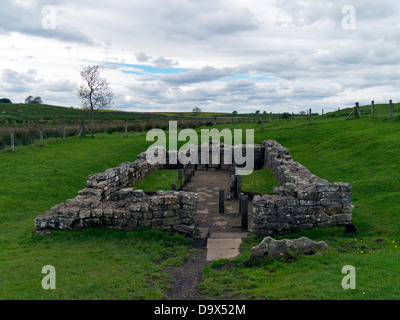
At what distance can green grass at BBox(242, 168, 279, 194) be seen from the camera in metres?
17.8

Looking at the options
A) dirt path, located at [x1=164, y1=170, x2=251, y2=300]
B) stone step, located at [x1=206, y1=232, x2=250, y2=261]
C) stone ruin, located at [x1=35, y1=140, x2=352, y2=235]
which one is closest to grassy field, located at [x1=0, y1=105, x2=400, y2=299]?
dirt path, located at [x1=164, y1=170, x2=251, y2=300]

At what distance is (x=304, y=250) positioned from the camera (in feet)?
29.3

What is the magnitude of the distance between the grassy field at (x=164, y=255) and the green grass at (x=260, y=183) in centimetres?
313

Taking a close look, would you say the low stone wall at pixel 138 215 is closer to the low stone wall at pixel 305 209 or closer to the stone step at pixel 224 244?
the stone step at pixel 224 244

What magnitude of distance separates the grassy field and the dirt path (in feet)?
0.90

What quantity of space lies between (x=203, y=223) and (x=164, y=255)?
3.74 m

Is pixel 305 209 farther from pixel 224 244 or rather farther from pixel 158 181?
pixel 158 181

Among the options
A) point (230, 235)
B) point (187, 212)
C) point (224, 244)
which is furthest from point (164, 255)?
point (230, 235)

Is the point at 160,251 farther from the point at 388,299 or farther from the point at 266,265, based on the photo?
the point at 388,299

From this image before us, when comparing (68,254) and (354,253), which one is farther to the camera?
(68,254)

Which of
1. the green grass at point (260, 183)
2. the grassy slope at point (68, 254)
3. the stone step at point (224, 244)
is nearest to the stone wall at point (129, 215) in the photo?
the grassy slope at point (68, 254)

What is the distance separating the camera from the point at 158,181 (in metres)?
21.2
